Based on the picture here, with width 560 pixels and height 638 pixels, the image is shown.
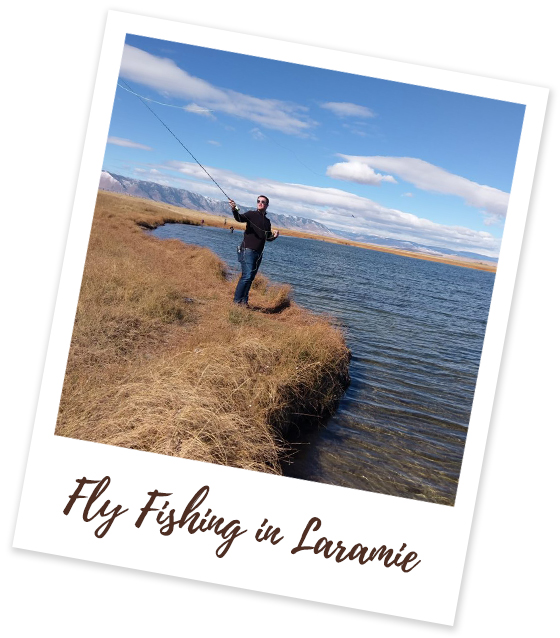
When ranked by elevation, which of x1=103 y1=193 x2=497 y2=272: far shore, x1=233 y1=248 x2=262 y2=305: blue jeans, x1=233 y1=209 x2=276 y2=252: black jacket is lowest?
x1=233 y1=248 x2=262 y2=305: blue jeans

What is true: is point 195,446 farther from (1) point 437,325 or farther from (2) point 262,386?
(1) point 437,325

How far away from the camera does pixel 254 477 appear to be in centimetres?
473

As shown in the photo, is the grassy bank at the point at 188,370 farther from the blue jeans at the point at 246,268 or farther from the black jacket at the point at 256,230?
the black jacket at the point at 256,230

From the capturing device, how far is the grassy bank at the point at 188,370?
18.4 ft

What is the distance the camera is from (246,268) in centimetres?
1075

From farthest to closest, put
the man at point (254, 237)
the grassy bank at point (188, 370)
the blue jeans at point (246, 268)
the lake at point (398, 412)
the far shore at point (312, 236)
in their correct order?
the far shore at point (312, 236) < the blue jeans at point (246, 268) < the man at point (254, 237) < the lake at point (398, 412) < the grassy bank at point (188, 370)

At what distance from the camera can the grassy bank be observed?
5.62m

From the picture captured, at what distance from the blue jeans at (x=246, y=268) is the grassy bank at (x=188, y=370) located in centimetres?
39

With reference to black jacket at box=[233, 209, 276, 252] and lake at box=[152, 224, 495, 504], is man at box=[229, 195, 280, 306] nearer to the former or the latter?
black jacket at box=[233, 209, 276, 252]

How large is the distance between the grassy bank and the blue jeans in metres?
0.39

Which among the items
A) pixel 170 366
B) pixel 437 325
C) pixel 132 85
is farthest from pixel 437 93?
pixel 437 325

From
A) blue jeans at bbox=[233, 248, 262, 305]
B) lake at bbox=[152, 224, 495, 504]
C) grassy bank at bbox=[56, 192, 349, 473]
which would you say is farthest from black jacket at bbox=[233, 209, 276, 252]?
A: lake at bbox=[152, 224, 495, 504]

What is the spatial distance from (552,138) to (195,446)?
16.7 feet

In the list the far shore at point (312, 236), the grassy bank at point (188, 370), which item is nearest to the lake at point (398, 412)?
the grassy bank at point (188, 370)
